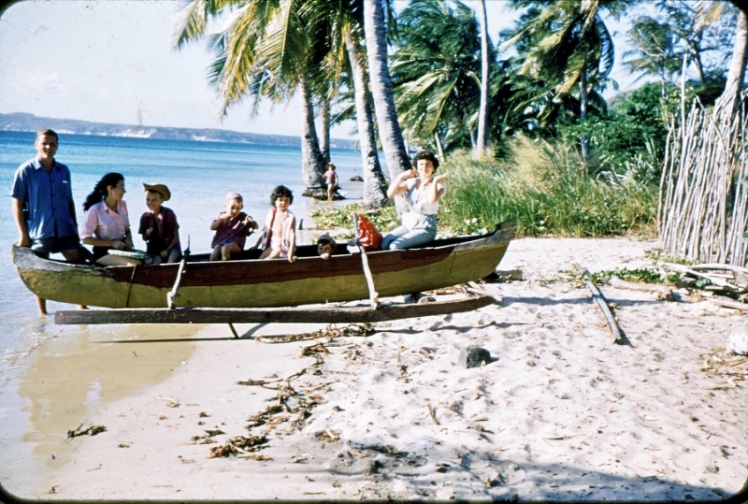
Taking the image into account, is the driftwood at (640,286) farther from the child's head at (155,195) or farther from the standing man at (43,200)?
the standing man at (43,200)

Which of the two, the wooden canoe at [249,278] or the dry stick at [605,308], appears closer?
the dry stick at [605,308]

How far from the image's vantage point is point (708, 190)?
786 cm

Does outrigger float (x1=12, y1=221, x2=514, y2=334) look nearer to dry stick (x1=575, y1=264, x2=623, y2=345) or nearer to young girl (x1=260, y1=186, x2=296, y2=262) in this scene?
young girl (x1=260, y1=186, x2=296, y2=262)

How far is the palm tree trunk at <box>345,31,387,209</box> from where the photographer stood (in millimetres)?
14898

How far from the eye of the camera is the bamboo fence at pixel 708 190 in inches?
289

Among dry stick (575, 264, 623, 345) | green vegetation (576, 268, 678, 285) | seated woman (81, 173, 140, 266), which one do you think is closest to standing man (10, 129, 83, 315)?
seated woman (81, 173, 140, 266)

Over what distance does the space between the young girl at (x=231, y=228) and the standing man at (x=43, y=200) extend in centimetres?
144

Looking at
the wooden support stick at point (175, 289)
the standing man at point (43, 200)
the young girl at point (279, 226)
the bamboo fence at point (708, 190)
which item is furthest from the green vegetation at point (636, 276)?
the standing man at point (43, 200)

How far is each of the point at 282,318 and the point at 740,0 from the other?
395cm

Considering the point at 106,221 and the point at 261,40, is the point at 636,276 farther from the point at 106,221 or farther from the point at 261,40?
the point at 261,40

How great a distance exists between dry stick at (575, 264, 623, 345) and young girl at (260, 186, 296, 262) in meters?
3.01

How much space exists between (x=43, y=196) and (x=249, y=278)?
2.15m

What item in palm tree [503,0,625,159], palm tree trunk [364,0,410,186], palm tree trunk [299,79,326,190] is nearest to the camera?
palm tree trunk [364,0,410,186]

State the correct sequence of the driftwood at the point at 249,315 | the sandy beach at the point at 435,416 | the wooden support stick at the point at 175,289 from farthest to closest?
the wooden support stick at the point at 175,289
the driftwood at the point at 249,315
the sandy beach at the point at 435,416
